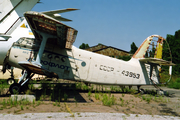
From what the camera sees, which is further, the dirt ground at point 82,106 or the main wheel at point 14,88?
the main wheel at point 14,88

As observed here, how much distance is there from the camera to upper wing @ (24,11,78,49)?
5200 mm

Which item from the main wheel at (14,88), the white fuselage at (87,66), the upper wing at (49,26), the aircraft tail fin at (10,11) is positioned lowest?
the main wheel at (14,88)

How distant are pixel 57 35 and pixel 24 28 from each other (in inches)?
122

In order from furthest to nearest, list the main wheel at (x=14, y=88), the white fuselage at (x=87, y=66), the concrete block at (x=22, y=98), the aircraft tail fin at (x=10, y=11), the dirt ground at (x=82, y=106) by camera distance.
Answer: the aircraft tail fin at (x=10, y=11)
the white fuselage at (x=87, y=66)
the main wheel at (x=14, y=88)
the concrete block at (x=22, y=98)
the dirt ground at (x=82, y=106)

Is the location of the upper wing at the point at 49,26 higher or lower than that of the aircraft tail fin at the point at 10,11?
lower

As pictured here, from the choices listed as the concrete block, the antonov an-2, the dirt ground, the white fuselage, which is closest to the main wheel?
the antonov an-2

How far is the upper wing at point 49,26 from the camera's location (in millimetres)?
5200

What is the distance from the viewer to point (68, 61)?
8.09 m

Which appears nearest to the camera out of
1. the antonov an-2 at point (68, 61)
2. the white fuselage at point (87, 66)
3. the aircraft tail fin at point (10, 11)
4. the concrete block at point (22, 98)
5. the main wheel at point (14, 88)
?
the concrete block at point (22, 98)

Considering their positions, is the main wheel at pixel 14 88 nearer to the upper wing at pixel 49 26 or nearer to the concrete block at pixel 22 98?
the concrete block at pixel 22 98

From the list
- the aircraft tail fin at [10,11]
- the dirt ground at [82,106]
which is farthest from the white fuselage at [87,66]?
the aircraft tail fin at [10,11]

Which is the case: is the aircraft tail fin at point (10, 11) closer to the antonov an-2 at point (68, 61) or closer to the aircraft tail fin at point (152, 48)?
the antonov an-2 at point (68, 61)

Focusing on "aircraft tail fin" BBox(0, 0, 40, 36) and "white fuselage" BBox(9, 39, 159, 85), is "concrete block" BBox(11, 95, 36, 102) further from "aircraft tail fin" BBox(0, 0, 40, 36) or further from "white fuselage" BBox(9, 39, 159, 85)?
"aircraft tail fin" BBox(0, 0, 40, 36)

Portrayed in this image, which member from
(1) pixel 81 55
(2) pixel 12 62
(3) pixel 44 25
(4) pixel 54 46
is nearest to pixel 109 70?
(1) pixel 81 55
